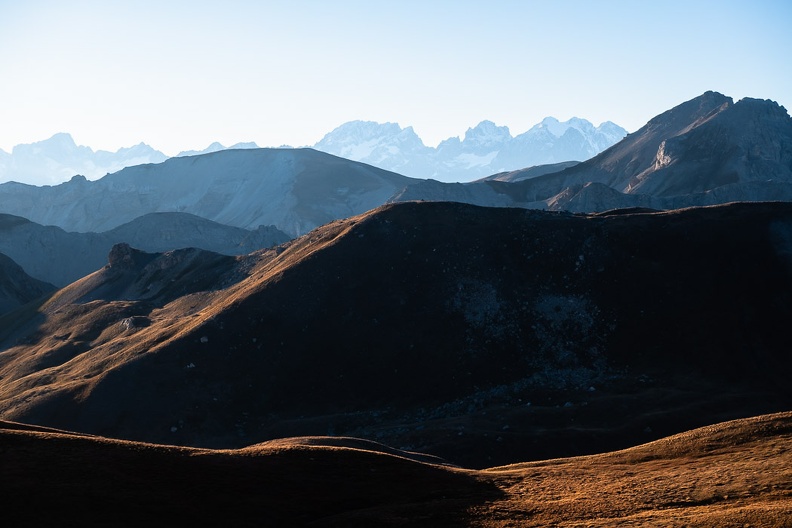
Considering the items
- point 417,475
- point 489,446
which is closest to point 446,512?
point 417,475

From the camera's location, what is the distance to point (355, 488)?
44.8 meters

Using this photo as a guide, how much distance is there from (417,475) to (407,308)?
56146mm

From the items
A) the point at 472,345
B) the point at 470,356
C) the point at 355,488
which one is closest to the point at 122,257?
the point at 472,345

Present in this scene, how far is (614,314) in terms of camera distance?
326ft

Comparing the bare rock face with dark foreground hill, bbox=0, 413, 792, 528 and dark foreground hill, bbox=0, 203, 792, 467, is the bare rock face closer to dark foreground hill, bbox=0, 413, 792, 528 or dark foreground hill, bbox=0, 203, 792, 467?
dark foreground hill, bbox=0, 203, 792, 467

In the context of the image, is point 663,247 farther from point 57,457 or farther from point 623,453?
point 57,457

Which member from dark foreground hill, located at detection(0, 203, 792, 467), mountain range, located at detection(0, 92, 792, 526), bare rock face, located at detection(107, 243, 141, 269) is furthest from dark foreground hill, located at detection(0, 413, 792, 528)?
bare rock face, located at detection(107, 243, 141, 269)

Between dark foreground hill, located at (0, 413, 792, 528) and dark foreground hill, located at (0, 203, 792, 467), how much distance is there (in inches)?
1135

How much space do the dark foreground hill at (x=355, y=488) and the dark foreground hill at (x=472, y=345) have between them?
28821 millimetres

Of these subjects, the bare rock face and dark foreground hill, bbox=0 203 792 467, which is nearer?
dark foreground hill, bbox=0 203 792 467

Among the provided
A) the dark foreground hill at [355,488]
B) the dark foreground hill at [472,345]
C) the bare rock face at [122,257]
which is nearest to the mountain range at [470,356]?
the dark foreground hill at [472,345]

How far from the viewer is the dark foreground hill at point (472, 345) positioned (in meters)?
85.3

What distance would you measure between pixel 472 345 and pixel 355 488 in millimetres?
54535

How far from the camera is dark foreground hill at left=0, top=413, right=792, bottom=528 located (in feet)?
123
